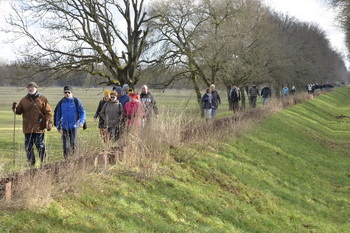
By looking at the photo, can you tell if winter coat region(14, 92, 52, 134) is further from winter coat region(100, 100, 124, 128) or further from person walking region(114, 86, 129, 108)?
person walking region(114, 86, 129, 108)

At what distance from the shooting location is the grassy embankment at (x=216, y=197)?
6266mm

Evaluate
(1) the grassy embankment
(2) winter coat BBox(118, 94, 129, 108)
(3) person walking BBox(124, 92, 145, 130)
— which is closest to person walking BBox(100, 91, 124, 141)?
(3) person walking BBox(124, 92, 145, 130)

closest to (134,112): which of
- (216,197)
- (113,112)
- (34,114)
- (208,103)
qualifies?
(113,112)

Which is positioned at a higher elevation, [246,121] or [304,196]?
[246,121]

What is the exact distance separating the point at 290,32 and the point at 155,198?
54.3 metres

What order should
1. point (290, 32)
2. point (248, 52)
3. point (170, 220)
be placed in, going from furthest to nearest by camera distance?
point (290, 32)
point (248, 52)
point (170, 220)

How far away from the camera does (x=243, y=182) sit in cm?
1111

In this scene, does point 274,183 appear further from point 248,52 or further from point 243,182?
point 248,52

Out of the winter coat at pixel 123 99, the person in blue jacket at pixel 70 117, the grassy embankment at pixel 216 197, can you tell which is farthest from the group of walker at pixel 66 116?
the grassy embankment at pixel 216 197

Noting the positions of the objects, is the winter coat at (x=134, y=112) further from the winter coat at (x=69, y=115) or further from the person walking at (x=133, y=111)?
the winter coat at (x=69, y=115)

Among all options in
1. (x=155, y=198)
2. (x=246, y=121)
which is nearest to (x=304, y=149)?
(x=246, y=121)

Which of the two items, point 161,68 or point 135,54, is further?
point 161,68

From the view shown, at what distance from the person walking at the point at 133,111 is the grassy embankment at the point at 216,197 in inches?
46.3

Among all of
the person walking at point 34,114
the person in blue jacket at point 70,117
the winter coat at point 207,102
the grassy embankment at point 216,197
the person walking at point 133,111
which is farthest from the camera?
the winter coat at point 207,102
